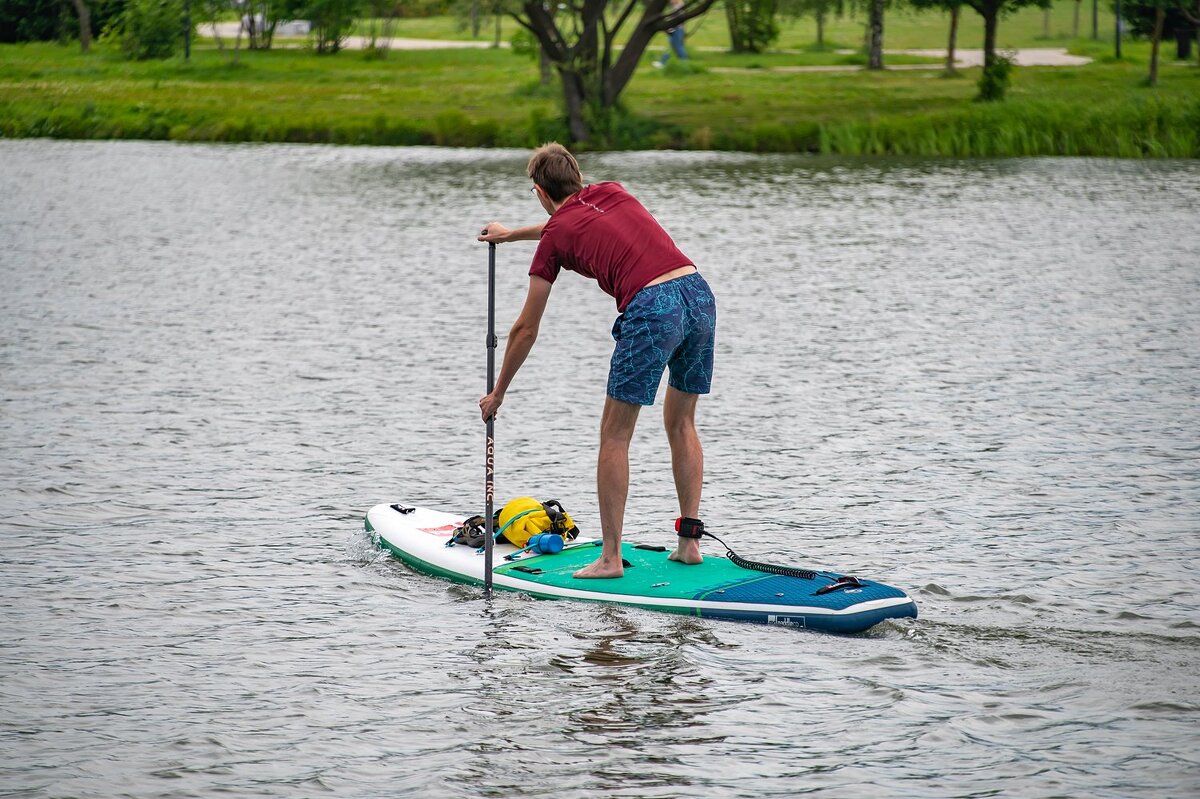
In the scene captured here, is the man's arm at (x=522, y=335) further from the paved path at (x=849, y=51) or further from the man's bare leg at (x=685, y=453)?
the paved path at (x=849, y=51)

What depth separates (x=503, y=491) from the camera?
10.4 m

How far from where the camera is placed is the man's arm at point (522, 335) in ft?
24.1

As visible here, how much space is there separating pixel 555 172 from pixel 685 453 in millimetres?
1619

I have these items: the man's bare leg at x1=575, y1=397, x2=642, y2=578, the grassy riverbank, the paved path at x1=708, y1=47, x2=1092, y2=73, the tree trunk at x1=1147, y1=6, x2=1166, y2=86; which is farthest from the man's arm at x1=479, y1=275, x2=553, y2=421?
the paved path at x1=708, y1=47, x2=1092, y2=73

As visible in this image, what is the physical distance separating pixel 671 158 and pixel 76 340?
22810mm

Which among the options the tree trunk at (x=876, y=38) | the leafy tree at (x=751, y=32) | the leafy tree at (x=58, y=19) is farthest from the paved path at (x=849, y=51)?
the leafy tree at (x=58, y=19)

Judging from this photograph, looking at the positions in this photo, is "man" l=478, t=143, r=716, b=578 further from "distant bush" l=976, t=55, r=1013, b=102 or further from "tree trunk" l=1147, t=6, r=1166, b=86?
"tree trunk" l=1147, t=6, r=1166, b=86

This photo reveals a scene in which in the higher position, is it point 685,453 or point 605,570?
point 685,453

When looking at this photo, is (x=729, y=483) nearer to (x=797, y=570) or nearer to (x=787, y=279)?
(x=797, y=570)

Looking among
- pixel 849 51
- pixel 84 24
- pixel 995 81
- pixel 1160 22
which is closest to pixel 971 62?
pixel 849 51

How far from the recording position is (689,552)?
7.83m

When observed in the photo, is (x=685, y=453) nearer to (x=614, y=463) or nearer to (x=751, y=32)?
(x=614, y=463)

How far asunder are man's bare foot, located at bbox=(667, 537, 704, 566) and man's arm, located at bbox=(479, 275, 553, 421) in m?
1.25

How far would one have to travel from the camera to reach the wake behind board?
722 cm
